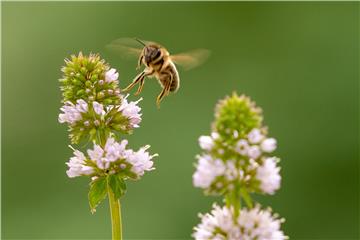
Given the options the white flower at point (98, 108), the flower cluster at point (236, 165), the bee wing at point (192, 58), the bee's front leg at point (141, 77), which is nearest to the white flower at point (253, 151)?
the flower cluster at point (236, 165)

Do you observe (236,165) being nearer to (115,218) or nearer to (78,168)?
(115,218)

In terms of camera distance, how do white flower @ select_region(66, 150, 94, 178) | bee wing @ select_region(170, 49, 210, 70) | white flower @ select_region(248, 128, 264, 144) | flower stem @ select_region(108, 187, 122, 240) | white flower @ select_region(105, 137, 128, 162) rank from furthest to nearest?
bee wing @ select_region(170, 49, 210, 70) < white flower @ select_region(66, 150, 94, 178) < white flower @ select_region(105, 137, 128, 162) < flower stem @ select_region(108, 187, 122, 240) < white flower @ select_region(248, 128, 264, 144)

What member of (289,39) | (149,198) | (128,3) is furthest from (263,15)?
(149,198)

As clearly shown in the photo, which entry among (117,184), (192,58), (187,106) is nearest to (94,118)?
(117,184)

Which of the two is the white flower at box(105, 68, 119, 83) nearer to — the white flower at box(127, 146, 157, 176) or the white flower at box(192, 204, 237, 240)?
the white flower at box(127, 146, 157, 176)

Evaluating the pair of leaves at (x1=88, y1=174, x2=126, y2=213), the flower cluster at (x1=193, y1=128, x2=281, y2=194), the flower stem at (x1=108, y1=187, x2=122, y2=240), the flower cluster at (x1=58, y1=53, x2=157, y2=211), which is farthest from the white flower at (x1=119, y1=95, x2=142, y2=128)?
the flower cluster at (x1=193, y1=128, x2=281, y2=194)

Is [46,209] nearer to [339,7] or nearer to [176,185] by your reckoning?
[176,185]

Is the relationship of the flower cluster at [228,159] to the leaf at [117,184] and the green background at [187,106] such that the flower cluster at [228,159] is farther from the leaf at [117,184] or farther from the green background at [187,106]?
the green background at [187,106]
